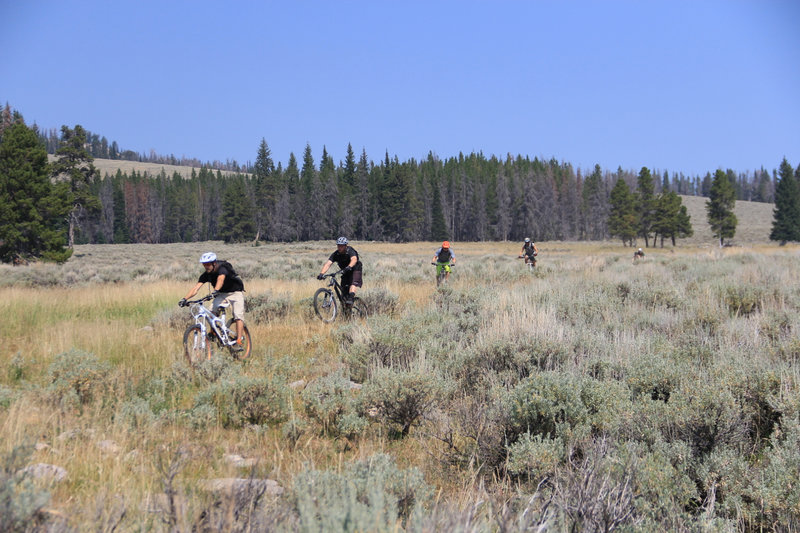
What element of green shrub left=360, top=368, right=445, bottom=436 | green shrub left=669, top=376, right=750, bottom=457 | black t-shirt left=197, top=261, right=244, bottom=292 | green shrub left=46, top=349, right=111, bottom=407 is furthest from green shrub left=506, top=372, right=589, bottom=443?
black t-shirt left=197, top=261, right=244, bottom=292

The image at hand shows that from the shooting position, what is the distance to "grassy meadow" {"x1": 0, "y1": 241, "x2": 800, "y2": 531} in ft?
8.01

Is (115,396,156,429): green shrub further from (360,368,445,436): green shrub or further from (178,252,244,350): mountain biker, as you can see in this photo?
(178,252,244,350): mountain biker

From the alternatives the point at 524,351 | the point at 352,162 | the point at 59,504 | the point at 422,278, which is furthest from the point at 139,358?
the point at 352,162

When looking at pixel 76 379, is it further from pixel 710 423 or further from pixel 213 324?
pixel 710 423

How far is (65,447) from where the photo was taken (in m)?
3.61

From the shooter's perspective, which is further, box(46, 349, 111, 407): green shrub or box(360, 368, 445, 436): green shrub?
box(46, 349, 111, 407): green shrub

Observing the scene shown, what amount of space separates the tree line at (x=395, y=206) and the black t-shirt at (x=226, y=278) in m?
61.9

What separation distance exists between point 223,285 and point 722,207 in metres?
77.7

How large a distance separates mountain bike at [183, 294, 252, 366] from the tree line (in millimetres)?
62195

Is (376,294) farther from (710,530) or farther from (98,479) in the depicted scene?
(710,530)

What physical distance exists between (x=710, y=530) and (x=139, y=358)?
23.0 ft

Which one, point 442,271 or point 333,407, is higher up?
point 442,271

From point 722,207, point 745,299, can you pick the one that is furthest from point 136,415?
point 722,207

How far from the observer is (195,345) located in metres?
6.77
